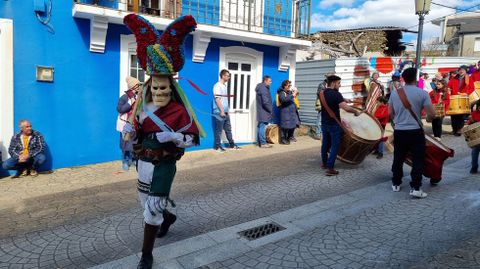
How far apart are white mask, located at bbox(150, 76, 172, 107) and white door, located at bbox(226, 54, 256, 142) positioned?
248 inches

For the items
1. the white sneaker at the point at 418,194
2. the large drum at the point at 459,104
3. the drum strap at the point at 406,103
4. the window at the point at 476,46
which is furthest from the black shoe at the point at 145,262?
the window at the point at 476,46

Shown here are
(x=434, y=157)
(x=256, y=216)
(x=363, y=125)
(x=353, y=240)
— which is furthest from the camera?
(x=363, y=125)

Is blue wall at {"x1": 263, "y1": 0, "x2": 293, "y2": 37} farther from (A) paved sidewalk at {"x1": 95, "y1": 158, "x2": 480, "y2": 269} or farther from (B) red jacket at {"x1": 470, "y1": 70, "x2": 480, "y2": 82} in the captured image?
(A) paved sidewalk at {"x1": 95, "y1": 158, "x2": 480, "y2": 269}

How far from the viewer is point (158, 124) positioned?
3.16 meters

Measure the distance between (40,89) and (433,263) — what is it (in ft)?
22.3

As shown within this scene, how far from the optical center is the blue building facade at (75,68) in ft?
21.4

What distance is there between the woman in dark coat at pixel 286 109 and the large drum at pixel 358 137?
2.88m

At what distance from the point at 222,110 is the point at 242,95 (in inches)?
58.1

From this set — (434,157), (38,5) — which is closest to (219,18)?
(38,5)

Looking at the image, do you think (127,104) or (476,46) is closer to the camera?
(127,104)

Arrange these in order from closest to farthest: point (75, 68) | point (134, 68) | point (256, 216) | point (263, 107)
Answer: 1. point (256, 216)
2. point (75, 68)
3. point (134, 68)
4. point (263, 107)

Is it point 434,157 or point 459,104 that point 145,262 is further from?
point 459,104

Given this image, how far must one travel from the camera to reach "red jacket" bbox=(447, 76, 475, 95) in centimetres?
977

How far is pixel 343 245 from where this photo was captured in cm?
364
